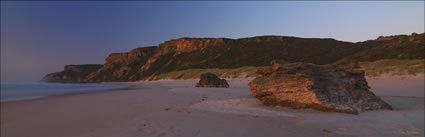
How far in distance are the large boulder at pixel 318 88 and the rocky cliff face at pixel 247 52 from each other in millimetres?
28226

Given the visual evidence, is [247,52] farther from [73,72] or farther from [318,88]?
[73,72]

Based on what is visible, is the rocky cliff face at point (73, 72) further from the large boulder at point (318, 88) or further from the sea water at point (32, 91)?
the large boulder at point (318, 88)

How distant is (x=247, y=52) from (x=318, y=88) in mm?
67846

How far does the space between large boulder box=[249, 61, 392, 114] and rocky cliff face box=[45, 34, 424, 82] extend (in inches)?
1111

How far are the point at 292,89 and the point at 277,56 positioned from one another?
60154 mm

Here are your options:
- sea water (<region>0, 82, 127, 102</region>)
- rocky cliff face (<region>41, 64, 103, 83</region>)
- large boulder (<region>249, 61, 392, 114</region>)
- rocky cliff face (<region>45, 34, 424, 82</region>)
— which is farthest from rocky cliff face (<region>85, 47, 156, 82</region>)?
large boulder (<region>249, 61, 392, 114</region>)

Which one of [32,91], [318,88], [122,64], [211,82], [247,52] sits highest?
[247,52]

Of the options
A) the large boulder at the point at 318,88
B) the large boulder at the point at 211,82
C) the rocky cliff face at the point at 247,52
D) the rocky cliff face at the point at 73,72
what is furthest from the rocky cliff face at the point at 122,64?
the large boulder at the point at 318,88

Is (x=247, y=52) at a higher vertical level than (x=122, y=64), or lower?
higher

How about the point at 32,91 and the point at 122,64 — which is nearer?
the point at 32,91

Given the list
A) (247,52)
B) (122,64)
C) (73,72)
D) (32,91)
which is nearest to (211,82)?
(32,91)

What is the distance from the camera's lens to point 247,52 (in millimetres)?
73562

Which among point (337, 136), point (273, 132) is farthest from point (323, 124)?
point (273, 132)

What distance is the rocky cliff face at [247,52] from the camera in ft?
124
